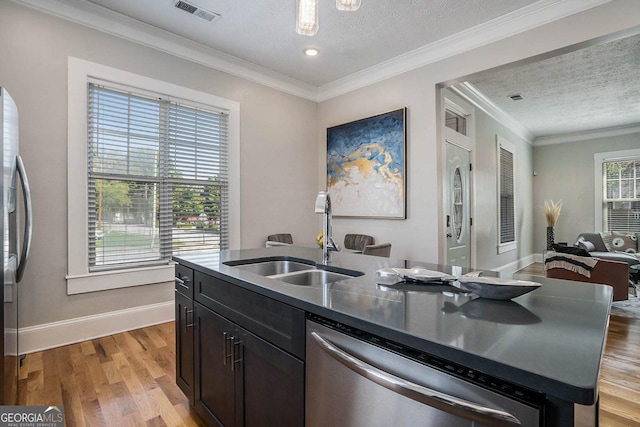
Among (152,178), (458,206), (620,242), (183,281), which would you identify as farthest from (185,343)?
(620,242)

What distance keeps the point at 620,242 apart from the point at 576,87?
11.1 ft

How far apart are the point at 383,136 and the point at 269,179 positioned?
159cm

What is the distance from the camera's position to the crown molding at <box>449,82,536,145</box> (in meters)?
4.43

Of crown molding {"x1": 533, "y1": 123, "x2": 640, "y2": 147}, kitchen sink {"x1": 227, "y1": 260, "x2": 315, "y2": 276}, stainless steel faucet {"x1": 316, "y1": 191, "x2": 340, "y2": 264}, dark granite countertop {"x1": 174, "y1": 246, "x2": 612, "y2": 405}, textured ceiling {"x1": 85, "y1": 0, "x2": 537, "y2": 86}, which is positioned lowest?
kitchen sink {"x1": 227, "y1": 260, "x2": 315, "y2": 276}

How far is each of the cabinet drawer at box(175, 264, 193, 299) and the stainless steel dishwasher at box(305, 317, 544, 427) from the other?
100 cm

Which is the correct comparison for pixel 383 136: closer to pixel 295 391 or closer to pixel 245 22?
pixel 245 22

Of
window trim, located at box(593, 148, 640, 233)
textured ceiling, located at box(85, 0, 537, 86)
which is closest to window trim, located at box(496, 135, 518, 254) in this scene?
window trim, located at box(593, 148, 640, 233)

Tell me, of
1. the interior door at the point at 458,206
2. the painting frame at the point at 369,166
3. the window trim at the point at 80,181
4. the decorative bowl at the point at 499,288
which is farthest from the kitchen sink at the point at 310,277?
the interior door at the point at 458,206

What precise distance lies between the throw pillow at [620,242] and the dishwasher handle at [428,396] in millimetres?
7400

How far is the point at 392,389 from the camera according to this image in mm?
776

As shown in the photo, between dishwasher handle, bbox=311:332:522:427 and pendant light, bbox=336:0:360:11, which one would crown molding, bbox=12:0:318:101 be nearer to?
pendant light, bbox=336:0:360:11

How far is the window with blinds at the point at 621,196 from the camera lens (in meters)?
6.42

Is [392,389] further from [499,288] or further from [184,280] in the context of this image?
[184,280]

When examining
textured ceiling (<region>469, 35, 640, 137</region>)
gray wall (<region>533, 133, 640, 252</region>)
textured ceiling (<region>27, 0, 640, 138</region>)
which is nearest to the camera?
textured ceiling (<region>27, 0, 640, 138</region>)
